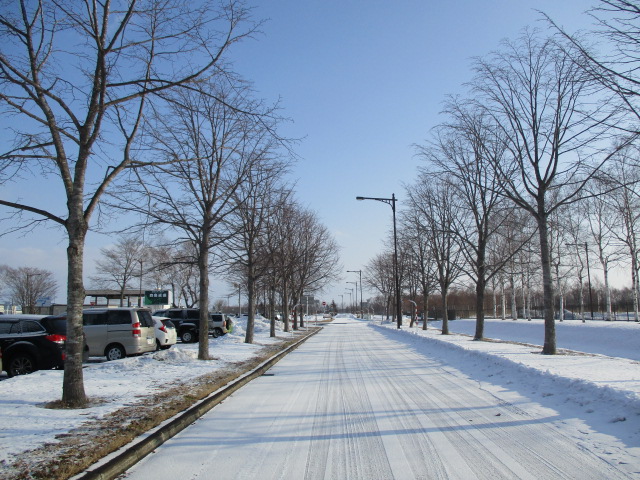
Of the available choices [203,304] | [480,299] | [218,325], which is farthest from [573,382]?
[218,325]

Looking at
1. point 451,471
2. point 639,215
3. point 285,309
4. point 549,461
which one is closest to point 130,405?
point 451,471

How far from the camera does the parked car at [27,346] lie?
1115 centimetres

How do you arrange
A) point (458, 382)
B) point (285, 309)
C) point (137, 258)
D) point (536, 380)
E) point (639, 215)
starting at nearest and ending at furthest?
point (536, 380) < point (458, 382) < point (639, 215) < point (285, 309) < point (137, 258)

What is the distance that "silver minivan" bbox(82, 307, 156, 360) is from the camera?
1503 cm

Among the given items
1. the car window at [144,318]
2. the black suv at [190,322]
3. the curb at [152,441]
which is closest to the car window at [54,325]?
the car window at [144,318]

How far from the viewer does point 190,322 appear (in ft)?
90.3

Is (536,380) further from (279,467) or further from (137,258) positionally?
(137,258)

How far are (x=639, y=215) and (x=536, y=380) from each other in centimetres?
2677

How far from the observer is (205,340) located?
47.6 feet

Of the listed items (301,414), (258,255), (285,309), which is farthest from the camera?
(285,309)

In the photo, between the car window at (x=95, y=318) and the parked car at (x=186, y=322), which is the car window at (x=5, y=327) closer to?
the car window at (x=95, y=318)

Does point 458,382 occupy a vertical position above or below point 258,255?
below

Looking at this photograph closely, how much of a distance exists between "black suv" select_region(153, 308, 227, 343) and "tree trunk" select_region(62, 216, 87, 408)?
18772 mm

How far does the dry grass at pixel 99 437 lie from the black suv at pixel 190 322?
17.4m
